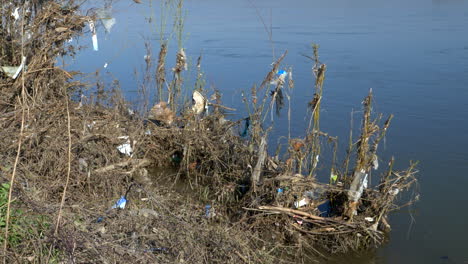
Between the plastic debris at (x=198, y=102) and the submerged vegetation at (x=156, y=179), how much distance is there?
1cm

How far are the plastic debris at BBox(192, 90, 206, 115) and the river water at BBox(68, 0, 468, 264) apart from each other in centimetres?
112

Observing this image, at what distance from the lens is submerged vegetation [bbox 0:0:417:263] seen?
124 inches

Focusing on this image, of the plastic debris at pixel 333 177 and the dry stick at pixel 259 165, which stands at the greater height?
the dry stick at pixel 259 165

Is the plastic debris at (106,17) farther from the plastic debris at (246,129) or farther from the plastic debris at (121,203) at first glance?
the plastic debris at (121,203)

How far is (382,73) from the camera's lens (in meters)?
9.37

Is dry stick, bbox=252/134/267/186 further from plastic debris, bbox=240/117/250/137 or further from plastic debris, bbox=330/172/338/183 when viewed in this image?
plastic debris, bbox=240/117/250/137

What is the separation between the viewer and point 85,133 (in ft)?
15.4

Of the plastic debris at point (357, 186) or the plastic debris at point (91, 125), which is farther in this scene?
the plastic debris at point (91, 125)

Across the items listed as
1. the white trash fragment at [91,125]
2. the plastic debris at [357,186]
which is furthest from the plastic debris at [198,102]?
the plastic debris at [357,186]

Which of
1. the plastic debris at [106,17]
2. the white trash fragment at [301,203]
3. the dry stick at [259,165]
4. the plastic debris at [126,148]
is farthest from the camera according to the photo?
the plastic debris at [106,17]

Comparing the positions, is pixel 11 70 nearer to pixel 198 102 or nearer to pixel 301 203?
pixel 198 102

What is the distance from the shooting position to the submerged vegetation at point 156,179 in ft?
10.3

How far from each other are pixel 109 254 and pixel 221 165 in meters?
2.42

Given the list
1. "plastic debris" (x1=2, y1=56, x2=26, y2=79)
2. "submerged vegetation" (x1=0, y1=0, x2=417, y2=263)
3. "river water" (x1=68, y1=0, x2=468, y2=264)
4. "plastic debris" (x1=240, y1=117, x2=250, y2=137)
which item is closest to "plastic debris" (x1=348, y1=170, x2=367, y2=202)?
"submerged vegetation" (x1=0, y1=0, x2=417, y2=263)
